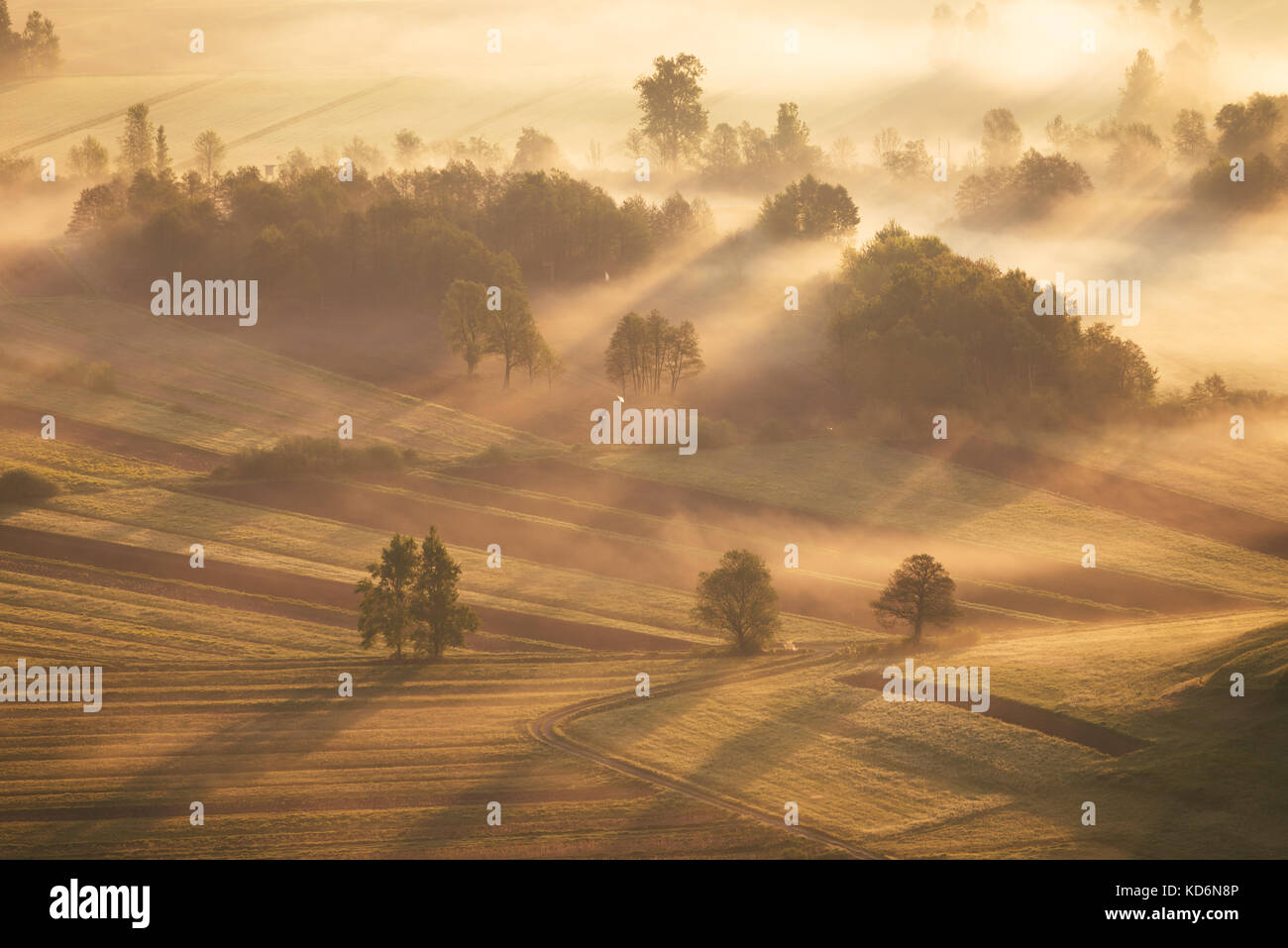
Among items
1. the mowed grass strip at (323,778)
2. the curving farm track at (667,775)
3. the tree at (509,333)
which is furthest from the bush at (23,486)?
the curving farm track at (667,775)

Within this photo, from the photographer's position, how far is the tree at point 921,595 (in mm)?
79250

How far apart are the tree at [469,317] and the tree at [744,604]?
190ft

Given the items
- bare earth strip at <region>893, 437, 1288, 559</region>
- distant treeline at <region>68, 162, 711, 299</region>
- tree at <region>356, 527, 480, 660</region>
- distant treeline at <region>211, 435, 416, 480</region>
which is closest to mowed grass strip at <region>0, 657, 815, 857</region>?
tree at <region>356, 527, 480, 660</region>

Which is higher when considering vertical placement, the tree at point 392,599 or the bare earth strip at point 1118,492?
the bare earth strip at point 1118,492

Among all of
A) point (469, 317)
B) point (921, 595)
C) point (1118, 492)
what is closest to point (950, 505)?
point (1118, 492)

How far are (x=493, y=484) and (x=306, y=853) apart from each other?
54560 mm

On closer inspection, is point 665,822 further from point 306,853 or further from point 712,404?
point 712,404

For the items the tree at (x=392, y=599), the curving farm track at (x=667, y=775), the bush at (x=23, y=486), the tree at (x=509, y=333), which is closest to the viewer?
the curving farm track at (x=667, y=775)

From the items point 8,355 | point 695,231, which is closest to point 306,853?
point 8,355

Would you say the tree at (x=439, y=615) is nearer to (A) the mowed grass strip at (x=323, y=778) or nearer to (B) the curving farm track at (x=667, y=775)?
(A) the mowed grass strip at (x=323, y=778)

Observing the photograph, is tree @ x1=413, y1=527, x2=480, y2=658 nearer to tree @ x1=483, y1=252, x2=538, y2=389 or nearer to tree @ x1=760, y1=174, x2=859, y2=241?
tree @ x1=483, y1=252, x2=538, y2=389

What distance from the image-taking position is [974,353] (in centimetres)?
12925

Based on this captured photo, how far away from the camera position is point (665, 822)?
5569 cm

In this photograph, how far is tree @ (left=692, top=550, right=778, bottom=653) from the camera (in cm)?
7888
